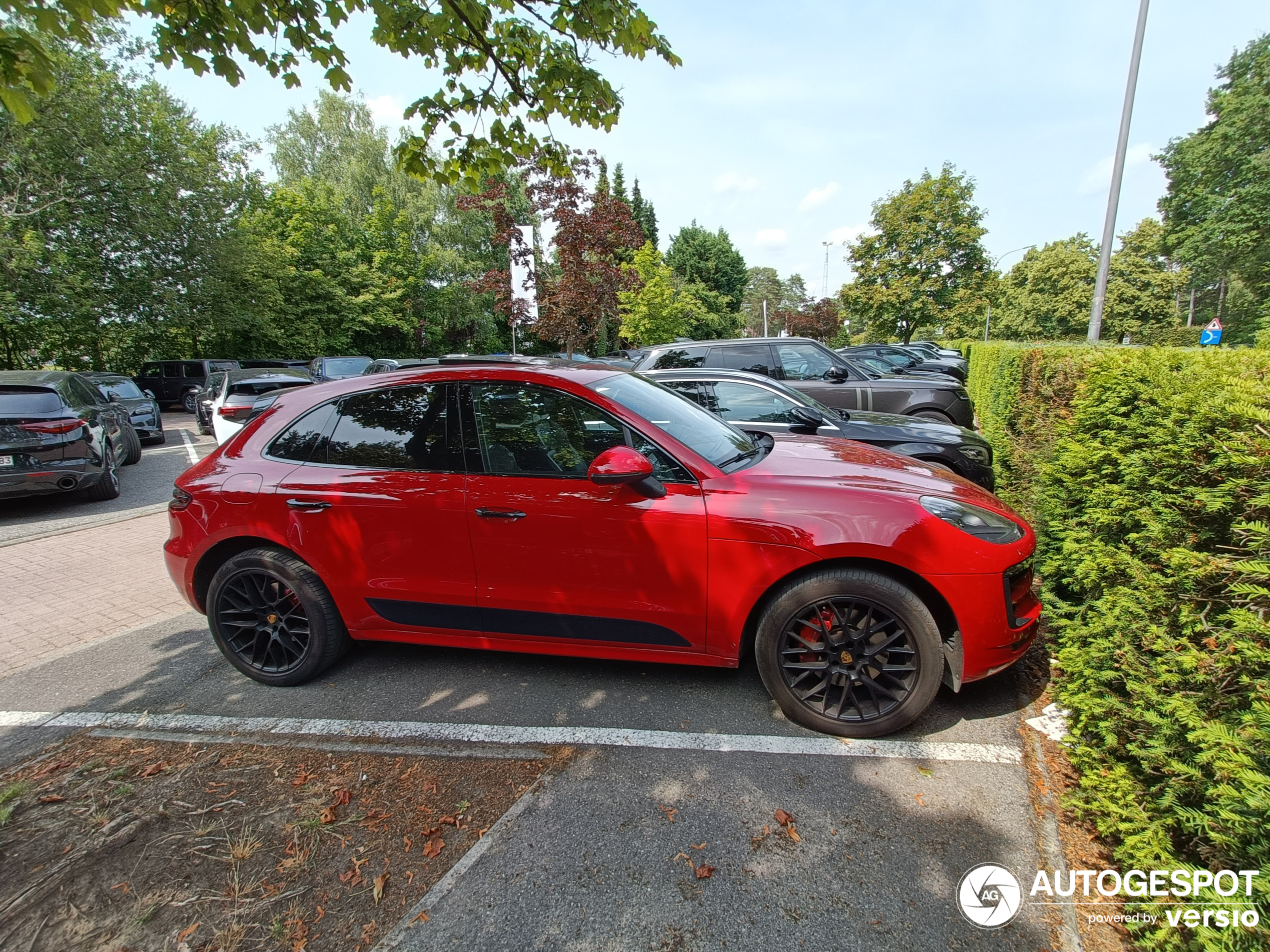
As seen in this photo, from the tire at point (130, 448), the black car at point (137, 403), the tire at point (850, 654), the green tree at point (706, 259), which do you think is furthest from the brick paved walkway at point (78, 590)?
the green tree at point (706, 259)

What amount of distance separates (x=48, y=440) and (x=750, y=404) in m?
8.48

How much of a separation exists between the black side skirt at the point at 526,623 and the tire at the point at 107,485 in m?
7.62

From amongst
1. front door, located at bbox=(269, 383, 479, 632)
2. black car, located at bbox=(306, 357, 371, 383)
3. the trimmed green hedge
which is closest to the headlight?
the trimmed green hedge

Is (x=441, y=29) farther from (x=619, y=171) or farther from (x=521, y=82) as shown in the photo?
(x=619, y=171)

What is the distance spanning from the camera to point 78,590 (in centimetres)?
526

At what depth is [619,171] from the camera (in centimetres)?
5769

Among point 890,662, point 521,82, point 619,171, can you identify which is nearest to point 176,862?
point 890,662

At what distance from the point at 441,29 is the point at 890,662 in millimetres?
5473

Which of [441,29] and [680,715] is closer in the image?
[680,715]

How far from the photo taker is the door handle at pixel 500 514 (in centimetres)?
304

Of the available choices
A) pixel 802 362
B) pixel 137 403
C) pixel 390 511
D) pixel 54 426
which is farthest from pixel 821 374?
pixel 137 403

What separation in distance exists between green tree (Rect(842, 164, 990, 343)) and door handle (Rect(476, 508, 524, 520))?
2731 cm

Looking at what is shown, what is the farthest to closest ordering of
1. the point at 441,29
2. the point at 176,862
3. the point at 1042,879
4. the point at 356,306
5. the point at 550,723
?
the point at 356,306, the point at 441,29, the point at 550,723, the point at 176,862, the point at 1042,879

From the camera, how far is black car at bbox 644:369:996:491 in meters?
5.78
